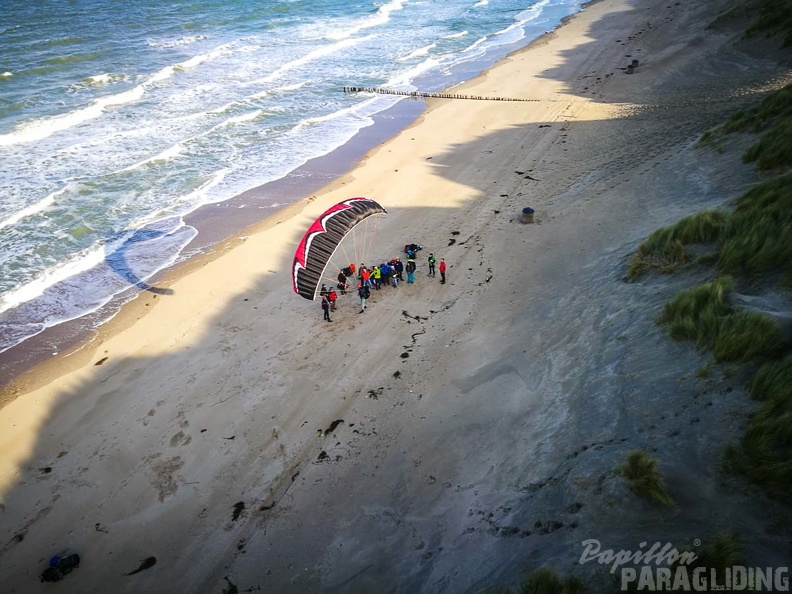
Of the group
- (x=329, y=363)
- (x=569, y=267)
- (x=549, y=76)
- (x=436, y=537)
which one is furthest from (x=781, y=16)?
(x=436, y=537)

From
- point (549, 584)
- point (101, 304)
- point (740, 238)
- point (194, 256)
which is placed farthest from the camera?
point (194, 256)

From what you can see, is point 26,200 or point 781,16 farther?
point 781,16

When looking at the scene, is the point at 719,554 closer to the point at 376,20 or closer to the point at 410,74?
the point at 410,74

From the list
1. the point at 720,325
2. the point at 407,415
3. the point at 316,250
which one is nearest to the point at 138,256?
the point at 316,250

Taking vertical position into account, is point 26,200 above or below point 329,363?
above

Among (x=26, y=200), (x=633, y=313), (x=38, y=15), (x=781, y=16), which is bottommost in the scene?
(x=633, y=313)

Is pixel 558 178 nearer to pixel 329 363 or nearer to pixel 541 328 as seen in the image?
pixel 541 328

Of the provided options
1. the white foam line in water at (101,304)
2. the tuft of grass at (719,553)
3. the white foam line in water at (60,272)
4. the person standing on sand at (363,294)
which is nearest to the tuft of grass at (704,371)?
the tuft of grass at (719,553)
